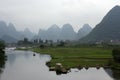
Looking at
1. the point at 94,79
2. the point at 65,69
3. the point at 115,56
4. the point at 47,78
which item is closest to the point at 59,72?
the point at 65,69

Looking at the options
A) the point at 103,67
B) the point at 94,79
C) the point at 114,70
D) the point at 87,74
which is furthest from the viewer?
the point at 103,67

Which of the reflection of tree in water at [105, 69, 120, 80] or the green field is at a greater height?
the green field

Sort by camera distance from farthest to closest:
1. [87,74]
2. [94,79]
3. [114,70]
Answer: [114,70] < [87,74] < [94,79]

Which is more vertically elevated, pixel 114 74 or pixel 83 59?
pixel 83 59

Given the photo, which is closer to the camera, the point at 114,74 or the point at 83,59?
the point at 114,74

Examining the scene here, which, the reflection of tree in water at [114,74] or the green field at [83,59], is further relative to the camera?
the green field at [83,59]

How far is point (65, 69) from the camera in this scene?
55469 mm

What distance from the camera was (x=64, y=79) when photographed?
45.0 metres

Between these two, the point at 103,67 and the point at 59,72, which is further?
the point at 103,67

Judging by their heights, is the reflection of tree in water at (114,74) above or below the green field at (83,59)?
below

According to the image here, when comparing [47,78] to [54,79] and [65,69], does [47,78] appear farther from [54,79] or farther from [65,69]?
[65,69]

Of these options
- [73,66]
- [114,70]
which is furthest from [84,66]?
[114,70]

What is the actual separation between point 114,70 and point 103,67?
4.96 m

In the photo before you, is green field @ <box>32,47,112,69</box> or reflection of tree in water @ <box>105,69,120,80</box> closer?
reflection of tree in water @ <box>105,69,120,80</box>
